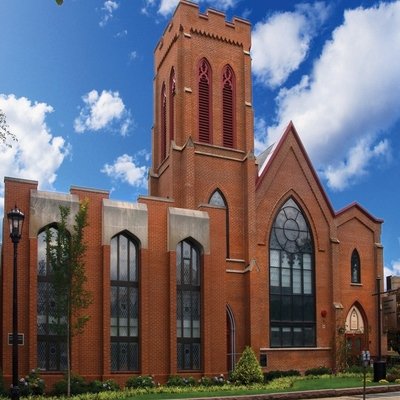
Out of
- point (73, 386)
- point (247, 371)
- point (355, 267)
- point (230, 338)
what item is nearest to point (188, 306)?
point (247, 371)

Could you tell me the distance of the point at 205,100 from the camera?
1631 inches

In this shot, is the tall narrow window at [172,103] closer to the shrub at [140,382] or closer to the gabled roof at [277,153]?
the gabled roof at [277,153]

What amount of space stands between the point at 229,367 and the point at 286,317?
579 centimetres

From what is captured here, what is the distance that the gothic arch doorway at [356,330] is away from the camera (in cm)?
4400

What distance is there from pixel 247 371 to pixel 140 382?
20.2 ft

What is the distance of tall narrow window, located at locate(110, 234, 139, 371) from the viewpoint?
3109cm

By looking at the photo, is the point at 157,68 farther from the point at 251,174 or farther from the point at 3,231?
the point at 3,231

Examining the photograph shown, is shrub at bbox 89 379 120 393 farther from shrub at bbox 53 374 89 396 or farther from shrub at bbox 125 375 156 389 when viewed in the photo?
shrub at bbox 125 375 156 389

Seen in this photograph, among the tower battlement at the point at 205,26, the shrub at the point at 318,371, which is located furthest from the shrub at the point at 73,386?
the tower battlement at the point at 205,26

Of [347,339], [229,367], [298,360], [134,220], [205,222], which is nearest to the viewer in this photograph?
[134,220]

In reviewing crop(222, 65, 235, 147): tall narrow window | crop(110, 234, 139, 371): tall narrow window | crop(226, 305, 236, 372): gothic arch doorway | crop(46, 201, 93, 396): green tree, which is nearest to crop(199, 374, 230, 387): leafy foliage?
crop(110, 234, 139, 371): tall narrow window

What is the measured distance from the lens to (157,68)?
45.8m

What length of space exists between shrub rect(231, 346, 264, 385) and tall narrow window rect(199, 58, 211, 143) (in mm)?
13805

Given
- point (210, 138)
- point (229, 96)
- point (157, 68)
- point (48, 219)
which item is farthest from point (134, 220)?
point (157, 68)
